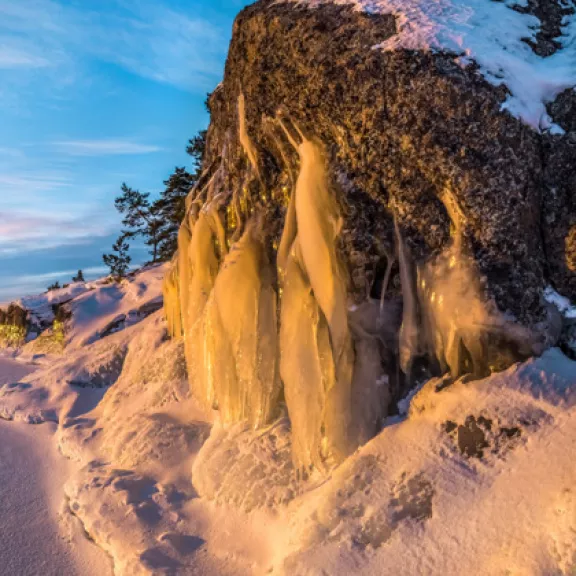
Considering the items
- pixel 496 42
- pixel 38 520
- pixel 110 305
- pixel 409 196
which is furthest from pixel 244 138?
pixel 110 305

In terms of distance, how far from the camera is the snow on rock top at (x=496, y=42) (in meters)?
3.07

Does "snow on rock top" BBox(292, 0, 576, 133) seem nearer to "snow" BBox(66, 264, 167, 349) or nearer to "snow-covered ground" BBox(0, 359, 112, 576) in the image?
"snow-covered ground" BBox(0, 359, 112, 576)

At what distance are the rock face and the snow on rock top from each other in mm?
76

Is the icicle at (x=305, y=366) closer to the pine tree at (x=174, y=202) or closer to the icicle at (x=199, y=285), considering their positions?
the icicle at (x=199, y=285)

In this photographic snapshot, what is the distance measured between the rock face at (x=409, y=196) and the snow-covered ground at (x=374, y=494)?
0.87 ft

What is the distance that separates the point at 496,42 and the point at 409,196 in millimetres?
1181

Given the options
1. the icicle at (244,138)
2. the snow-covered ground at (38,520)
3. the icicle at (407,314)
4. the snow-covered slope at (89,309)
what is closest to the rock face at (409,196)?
the icicle at (407,314)

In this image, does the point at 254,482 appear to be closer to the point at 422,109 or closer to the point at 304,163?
the point at 304,163

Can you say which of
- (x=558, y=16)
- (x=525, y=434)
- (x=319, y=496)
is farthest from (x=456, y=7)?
(x=319, y=496)

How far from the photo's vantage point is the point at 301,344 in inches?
132

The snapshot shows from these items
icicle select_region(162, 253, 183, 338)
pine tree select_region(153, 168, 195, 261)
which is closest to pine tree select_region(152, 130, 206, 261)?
pine tree select_region(153, 168, 195, 261)

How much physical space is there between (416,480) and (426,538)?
301 mm

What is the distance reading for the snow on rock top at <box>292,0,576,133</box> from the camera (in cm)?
307

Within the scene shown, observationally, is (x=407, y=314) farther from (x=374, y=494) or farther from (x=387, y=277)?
(x=374, y=494)
